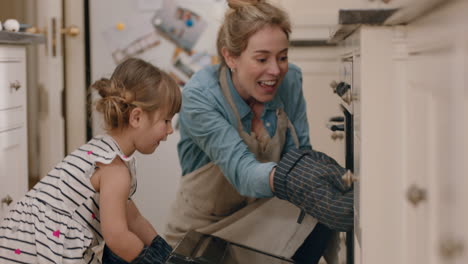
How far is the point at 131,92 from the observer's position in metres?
1.55

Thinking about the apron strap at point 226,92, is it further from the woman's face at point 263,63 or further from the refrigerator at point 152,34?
the refrigerator at point 152,34

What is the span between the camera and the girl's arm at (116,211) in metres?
1.43

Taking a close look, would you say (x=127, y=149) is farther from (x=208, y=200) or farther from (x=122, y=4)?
(x=122, y=4)

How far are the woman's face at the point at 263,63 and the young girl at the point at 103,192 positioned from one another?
24 centimetres

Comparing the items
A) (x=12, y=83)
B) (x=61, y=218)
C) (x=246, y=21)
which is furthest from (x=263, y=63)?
(x=12, y=83)

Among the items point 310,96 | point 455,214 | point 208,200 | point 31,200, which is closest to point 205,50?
point 310,96

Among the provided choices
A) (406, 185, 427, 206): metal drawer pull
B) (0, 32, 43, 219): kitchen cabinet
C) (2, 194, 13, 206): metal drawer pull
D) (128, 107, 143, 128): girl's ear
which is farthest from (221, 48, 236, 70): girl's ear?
(406, 185, 427, 206): metal drawer pull

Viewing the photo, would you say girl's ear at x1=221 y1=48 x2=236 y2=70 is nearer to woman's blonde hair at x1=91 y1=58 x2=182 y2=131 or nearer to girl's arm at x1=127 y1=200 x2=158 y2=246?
woman's blonde hair at x1=91 y1=58 x2=182 y2=131

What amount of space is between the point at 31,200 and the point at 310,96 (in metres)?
1.39

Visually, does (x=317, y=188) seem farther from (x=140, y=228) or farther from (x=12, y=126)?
(x=12, y=126)

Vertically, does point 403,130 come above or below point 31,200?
above

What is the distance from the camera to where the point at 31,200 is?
59.2 inches

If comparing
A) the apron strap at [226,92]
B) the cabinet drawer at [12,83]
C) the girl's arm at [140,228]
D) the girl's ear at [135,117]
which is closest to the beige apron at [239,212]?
the apron strap at [226,92]

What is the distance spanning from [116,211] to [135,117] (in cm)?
25
